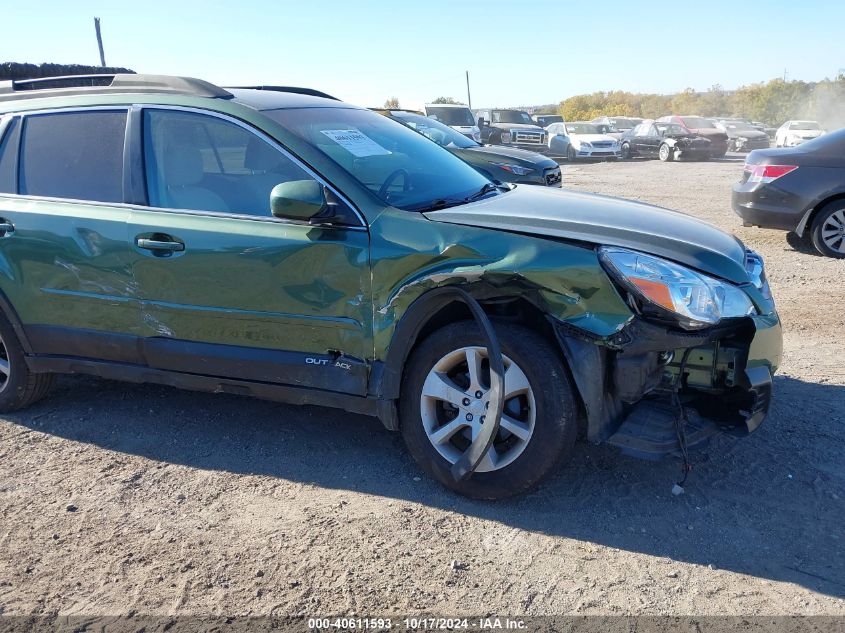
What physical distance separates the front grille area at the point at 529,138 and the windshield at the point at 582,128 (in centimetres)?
→ 127

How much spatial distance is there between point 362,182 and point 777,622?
2520mm

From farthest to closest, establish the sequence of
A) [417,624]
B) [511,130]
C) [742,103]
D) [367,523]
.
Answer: [742,103], [511,130], [367,523], [417,624]

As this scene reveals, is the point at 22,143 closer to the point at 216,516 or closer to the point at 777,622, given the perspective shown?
the point at 216,516

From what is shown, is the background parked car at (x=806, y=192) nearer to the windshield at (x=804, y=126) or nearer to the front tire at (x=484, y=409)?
the front tire at (x=484, y=409)

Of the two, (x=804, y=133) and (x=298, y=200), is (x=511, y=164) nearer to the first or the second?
(x=298, y=200)

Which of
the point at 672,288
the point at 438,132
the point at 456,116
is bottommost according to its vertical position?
the point at 672,288

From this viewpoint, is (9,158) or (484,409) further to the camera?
(9,158)

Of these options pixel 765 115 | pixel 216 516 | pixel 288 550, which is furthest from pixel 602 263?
pixel 765 115

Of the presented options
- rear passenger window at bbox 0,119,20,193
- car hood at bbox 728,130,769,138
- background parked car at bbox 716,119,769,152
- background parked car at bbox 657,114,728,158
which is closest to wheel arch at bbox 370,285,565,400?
rear passenger window at bbox 0,119,20,193

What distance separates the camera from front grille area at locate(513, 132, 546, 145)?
2755cm

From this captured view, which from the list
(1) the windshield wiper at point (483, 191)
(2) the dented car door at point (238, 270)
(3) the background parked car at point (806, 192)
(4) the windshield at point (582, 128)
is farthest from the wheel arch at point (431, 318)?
(4) the windshield at point (582, 128)

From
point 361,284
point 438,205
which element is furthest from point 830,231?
point 361,284

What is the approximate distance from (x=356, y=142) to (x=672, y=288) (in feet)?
6.08

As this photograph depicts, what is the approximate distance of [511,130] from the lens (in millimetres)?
27250
